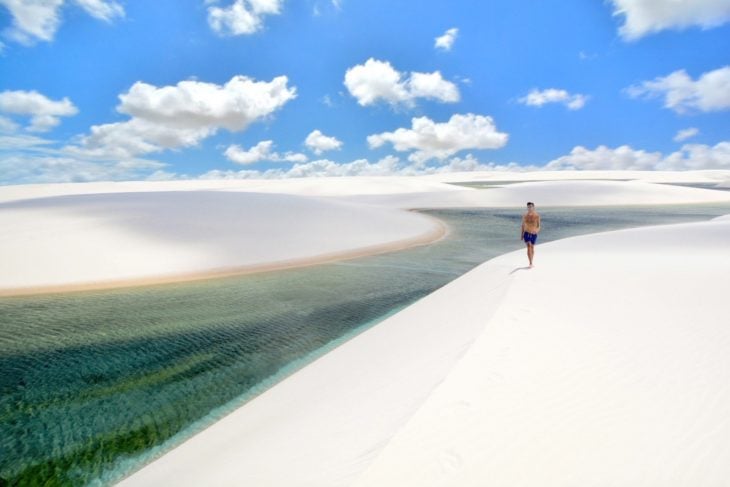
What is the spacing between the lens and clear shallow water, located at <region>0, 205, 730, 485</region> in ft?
18.3

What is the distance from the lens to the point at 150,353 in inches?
333

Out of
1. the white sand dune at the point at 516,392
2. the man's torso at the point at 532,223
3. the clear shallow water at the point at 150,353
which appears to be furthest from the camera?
the man's torso at the point at 532,223

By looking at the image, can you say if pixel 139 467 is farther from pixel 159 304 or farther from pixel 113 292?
pixel 113 292

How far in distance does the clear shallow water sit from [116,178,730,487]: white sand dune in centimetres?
83

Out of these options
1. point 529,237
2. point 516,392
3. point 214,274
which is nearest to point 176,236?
A: point 214,274

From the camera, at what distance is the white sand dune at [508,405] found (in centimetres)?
368

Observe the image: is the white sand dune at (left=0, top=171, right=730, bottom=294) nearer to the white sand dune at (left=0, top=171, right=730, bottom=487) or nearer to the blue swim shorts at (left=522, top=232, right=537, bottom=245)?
the white sand dune at (left=0, top=171, right=730, bottom=487)

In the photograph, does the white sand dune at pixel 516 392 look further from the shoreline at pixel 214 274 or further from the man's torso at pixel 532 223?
the man's torso at pixel 532 223

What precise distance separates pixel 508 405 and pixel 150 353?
22.8 ft

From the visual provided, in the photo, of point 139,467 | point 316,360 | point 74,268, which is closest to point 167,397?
point 139,467

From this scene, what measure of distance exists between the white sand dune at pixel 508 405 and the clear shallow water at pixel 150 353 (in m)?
0.83

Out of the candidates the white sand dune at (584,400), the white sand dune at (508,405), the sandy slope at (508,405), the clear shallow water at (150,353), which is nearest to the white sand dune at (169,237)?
the clear shallow water at (150,353)

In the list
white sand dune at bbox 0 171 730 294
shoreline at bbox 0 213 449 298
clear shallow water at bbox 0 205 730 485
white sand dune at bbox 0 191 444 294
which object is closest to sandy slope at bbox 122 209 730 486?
clear shallow water at bbox 0 205 730 485

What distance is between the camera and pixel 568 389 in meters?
4.93
